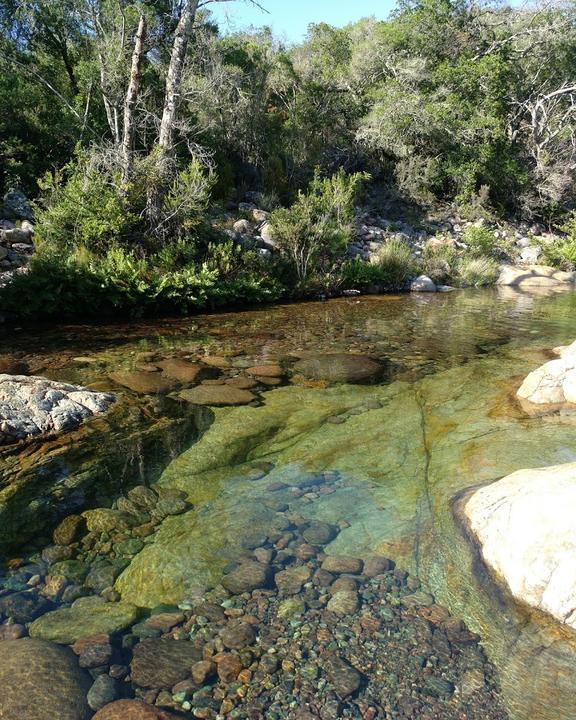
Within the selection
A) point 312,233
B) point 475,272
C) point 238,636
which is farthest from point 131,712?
point 475,272

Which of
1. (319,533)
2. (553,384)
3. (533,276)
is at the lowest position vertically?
(533,276)

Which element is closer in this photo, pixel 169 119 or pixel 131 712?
pixel 131 712

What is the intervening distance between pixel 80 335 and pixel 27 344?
919mm

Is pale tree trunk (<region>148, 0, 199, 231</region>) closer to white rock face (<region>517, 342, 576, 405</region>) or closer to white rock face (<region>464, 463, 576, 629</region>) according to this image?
white rock face (<region>517, 342, 576, 405</region>)

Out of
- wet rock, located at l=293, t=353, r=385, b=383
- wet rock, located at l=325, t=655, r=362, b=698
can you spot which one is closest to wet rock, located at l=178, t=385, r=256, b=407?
wet rock, located at l=293, t=353, r=385, b=383

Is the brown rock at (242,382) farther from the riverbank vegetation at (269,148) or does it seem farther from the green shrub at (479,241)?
the green shrub at (479,241)

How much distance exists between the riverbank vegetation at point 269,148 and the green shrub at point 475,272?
3.1 inches

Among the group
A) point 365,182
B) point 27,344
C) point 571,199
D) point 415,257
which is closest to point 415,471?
point 27,344

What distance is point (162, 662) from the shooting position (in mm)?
2422

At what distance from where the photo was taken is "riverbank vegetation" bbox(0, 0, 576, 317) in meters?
11.0

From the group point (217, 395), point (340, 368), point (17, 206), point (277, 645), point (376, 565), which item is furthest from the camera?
point (17, 206)

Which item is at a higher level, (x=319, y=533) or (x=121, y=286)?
(x=121, y=286)

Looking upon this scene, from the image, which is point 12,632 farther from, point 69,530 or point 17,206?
point 17,206

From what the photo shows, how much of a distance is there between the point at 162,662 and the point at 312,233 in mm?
11765
